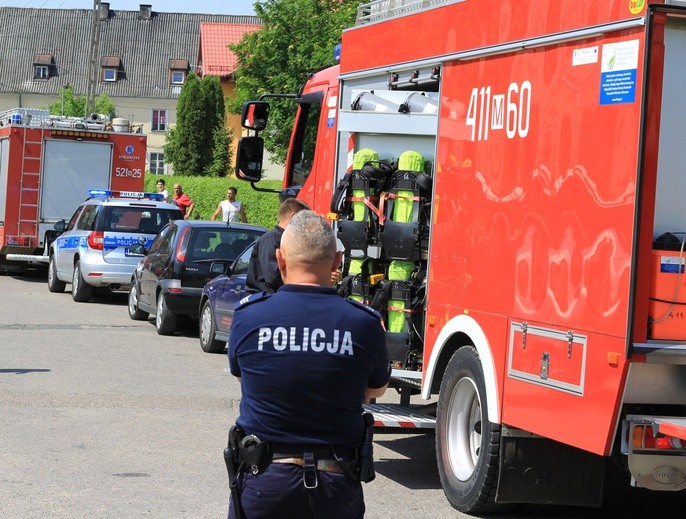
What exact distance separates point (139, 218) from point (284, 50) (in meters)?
30.6

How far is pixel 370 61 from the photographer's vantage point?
9891 millimetres

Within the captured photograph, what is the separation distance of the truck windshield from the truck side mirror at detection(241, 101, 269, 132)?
332mm

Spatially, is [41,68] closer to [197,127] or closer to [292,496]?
[197,127]

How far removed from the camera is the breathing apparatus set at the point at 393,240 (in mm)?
9125

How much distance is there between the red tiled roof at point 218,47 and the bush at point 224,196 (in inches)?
1312

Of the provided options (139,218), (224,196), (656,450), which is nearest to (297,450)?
(656,450)

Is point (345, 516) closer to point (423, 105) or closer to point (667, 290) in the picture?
point (667, 290)

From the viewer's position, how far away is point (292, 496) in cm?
425

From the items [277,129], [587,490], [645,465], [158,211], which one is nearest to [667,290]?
[645,465]

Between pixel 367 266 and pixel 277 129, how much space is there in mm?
40325

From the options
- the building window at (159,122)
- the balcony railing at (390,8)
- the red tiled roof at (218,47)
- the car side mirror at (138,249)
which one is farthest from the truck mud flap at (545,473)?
the building window at (159,122)

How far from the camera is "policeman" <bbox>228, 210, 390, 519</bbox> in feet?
14.0

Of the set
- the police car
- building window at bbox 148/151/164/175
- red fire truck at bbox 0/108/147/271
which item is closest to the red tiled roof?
building window at bbox 148/151/164/175

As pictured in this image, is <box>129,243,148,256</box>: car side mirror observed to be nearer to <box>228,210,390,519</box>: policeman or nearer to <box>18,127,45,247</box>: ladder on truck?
<box>18,127,45,247</box>: ladder on truck
